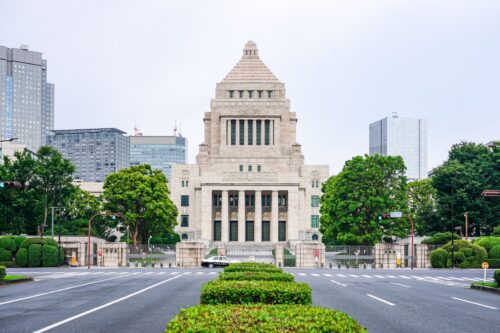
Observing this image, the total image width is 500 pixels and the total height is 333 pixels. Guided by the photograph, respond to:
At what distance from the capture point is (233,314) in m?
9.13

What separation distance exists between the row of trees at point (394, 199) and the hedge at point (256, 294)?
168 ft

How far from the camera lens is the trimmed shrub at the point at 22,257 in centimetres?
5553

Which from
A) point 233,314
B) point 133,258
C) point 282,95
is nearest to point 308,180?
point 282,95

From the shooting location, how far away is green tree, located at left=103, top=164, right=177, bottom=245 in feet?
237

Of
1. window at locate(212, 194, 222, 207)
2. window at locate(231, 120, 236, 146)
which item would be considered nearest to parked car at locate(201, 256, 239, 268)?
window at locate(212, 194, 222, 207)

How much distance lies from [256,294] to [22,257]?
1878 inches

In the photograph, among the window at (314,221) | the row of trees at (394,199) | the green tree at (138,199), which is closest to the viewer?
the row of trees at (394,199)

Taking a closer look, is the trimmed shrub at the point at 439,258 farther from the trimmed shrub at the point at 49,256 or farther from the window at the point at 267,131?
the window at the point at 267,131

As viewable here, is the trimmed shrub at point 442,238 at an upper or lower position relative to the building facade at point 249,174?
lower

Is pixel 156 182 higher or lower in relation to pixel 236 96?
lower

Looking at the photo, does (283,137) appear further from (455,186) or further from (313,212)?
(455,186)

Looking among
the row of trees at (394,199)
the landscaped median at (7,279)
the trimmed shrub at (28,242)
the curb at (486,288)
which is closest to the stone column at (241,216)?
the row of trees at (394,199)

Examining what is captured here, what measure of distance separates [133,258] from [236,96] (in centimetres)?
4454

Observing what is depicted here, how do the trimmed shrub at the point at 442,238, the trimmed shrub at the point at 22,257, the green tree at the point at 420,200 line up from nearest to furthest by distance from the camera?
the trimmed shrub at the point at 22,257 < the trimmed shrub at the point at 442,238 < the green tree at the point at 420,200
